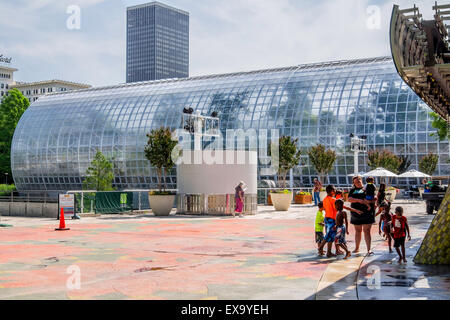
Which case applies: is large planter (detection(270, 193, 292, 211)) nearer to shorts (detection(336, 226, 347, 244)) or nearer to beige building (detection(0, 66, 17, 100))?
shorts (detection(336, 226, 347, 244))

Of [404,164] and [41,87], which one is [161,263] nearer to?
[404,164]

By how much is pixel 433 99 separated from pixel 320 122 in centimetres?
4156

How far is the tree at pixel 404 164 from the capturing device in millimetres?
47441

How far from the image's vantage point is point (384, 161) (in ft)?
146

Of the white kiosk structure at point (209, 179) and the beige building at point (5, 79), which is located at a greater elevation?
the beige building at point (5, 79)

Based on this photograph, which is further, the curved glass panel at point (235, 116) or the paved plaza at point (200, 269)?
the curved glass panel at point (235, 116)

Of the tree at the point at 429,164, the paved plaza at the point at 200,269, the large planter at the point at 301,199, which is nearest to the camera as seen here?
the paved plaza at the point at 200,269

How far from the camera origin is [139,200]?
100 ft

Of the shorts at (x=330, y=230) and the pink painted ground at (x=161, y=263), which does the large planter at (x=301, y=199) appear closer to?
the pink painted ground at (x=161, y=263)

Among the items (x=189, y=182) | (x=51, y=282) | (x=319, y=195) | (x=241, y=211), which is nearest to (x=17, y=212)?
(x=189, y=182)

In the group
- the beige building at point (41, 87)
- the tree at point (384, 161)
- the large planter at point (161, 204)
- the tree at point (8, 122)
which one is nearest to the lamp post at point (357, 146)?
the tree at point (384, 161)

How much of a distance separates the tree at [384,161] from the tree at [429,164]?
1.92 metres

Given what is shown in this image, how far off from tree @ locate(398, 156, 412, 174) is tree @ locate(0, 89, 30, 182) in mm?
57235

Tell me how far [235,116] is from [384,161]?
57.8 ft
